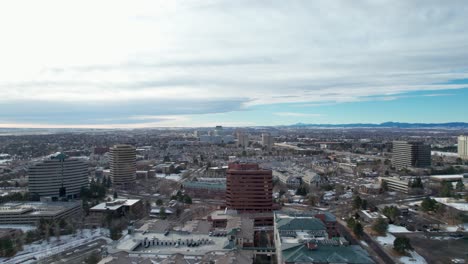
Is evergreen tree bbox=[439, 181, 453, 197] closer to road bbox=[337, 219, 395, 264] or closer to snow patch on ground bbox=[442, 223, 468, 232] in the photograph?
snow patch on ground bbox=[442, 223, 468, 232]

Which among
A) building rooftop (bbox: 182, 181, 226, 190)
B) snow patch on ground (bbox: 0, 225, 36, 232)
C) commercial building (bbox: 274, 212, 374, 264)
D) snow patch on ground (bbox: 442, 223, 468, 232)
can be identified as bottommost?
snow patch on ground (bbox: 0, 225, 36, 232)

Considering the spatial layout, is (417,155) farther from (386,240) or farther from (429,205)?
(386,240)

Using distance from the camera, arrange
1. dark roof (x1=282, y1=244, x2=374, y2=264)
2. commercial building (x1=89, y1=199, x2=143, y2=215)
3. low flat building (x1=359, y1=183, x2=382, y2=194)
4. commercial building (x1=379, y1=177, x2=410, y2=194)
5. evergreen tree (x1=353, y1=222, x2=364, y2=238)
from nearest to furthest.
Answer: dark roof (x1=282, y1=244, x2=374, y2=264)
evergreen tree (x1=353, y1=222, x2=364, y2=238)
commercial building (x1=89, y1=199, x2=143, y2=215)
commercial building (x1=379, y1=177, x2=410, y2=194)
low flat building (x1=359, y1=183, x2=382, y2=194)

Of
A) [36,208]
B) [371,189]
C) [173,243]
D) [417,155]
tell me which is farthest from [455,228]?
[417,155]

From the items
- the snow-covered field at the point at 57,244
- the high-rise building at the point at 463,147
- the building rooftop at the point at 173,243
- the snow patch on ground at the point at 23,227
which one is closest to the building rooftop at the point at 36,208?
the snow patch on ground at the point at 23,227

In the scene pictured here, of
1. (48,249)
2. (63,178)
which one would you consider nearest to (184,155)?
(63,178)

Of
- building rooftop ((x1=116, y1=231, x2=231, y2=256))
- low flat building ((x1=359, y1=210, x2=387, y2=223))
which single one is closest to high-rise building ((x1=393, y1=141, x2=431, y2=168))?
low flat building ((x1=359, y1=210, x2=387, y2=223))
